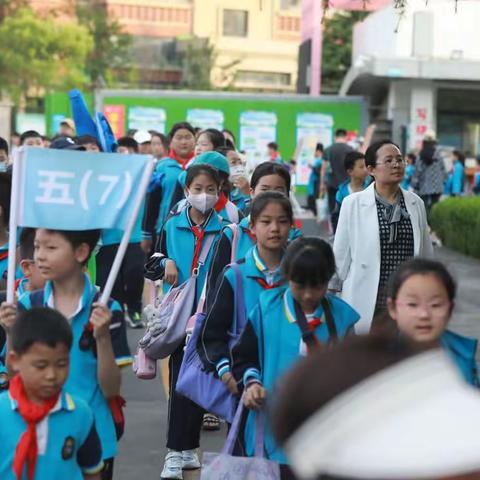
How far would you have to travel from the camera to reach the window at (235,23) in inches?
3113

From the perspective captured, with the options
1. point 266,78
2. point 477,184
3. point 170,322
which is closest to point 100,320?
point 170,322

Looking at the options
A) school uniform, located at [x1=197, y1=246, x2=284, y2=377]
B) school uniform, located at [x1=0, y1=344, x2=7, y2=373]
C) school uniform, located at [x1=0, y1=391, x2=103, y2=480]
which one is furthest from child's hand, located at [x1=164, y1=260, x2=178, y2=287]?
school uniform, located at [x1=0, y1=391, x2=103, y2=480]

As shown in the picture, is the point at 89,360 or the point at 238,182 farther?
the point at 238,182

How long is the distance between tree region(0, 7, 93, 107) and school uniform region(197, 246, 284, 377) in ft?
148

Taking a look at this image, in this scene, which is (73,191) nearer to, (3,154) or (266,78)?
(3,154)

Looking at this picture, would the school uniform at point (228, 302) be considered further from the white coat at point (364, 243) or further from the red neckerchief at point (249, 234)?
the white coat at point (364, 243)

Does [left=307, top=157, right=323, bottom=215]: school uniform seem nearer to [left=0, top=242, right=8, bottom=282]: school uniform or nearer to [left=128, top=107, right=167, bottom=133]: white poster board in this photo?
[left=128, top=107, right=167, bottom=133]: white poster board

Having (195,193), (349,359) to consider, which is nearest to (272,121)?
(195,193)

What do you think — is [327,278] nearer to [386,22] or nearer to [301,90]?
[386,22]

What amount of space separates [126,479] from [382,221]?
74.2 inches

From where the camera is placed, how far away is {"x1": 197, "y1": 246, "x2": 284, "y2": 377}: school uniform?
514 cm

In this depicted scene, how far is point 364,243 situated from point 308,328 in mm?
2204

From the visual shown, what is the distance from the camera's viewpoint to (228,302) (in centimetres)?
516

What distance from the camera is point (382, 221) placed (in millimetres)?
6750
